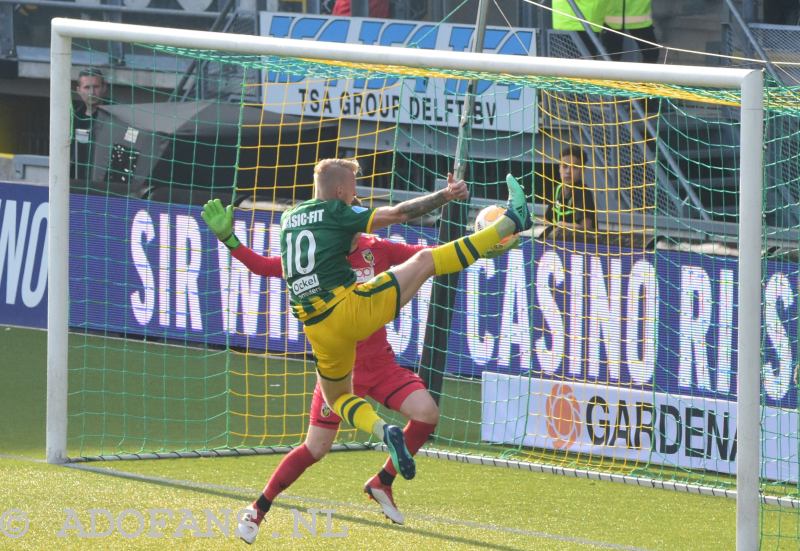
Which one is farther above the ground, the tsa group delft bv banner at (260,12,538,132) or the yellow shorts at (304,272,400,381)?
the tsa group delft bv banner at (260,12,538,132)

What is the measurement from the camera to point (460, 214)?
372 inches

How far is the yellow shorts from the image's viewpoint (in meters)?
6.53

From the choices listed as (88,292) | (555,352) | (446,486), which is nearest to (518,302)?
(555,352)

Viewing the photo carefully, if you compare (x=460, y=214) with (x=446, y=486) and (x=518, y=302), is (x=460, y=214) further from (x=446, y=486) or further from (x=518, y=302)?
(x=446, y=486)

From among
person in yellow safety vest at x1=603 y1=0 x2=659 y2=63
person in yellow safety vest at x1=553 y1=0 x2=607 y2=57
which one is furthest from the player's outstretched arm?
person in yellow safety vest at x1=553 y1=0 x2=607 y2=57

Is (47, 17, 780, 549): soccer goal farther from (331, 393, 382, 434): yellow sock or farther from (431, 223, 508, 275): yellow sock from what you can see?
(331, 393, 382, 434): yellow sock

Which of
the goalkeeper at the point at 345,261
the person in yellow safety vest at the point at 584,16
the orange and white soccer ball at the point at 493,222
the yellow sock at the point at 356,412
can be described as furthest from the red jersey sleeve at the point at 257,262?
the person in yellow safety vest at the point at 584,16

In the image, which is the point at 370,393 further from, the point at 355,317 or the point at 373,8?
the point at 373,8

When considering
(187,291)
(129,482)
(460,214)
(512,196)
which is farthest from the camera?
(187,291)

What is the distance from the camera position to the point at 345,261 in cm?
661

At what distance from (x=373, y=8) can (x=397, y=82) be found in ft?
3.07

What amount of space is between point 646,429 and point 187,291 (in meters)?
4.27

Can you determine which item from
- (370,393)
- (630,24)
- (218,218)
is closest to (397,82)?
(630,24)

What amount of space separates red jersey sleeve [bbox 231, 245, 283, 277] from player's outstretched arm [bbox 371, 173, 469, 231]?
3.13 ft
